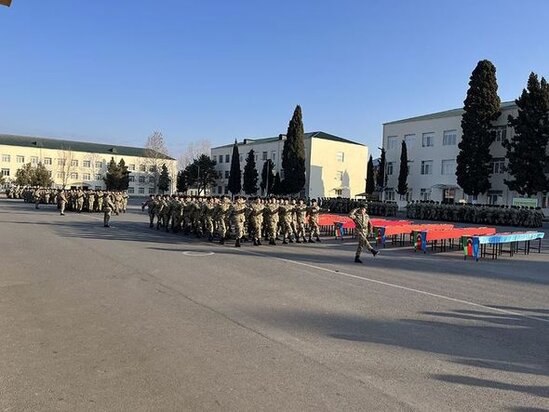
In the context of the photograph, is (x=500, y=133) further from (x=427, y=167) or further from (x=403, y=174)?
(x=403, y=174)

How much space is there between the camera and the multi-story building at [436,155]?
49.2m

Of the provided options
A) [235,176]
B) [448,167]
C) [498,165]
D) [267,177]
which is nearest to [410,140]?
[448,167]

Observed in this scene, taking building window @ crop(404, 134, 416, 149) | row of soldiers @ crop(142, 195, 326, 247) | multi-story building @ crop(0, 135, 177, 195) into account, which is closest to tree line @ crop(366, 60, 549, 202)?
building window @ crop(404, 134, 416, 149)

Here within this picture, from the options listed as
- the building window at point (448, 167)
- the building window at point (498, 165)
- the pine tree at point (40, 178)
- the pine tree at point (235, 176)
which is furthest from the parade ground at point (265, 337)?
the pine tree at point (40, 178)

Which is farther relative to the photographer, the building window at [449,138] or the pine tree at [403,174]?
the pine tree at [403,174]

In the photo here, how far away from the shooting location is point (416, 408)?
4.18 m

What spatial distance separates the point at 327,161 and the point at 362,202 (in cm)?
3059

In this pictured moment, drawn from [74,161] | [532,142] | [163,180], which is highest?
[74,161]

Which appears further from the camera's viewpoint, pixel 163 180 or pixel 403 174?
pixel 163 180

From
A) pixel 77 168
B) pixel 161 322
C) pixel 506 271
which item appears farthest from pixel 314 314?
pixel 77 168

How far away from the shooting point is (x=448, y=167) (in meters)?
53.7

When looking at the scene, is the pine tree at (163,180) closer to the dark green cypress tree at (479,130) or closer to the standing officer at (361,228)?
the dark green cypress tree at (479,130)

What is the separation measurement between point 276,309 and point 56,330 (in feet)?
10.4

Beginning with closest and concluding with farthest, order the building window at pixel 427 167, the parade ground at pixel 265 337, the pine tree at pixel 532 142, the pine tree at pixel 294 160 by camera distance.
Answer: the parade ground at pixel 265 337 < the pine tree at pixel 532 142 < the building window at pixel 427 167 < the pine tree at pixel 294 160
